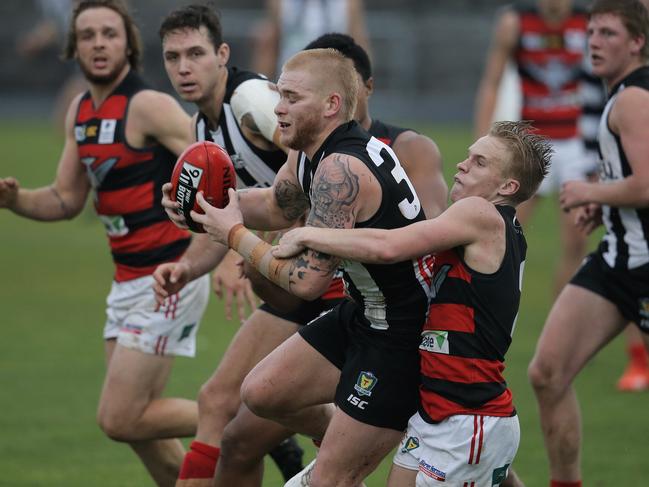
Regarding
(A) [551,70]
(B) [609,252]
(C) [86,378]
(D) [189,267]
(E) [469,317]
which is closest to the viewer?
(E) [469,317]

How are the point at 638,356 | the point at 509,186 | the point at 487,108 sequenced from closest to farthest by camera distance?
1. the point at 509,186
2. the point at 638,356
3. the point at 487,108

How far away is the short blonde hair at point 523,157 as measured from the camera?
4695 millimetres

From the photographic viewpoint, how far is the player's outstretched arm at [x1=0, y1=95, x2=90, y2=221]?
6.47 m

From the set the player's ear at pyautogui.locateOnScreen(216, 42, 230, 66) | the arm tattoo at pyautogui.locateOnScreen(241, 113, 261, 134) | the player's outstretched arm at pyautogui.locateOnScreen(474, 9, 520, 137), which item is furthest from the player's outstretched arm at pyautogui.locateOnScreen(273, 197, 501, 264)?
the player's outstretched arm at pyautogui.locateOnScreen(474, 9, 520, 137)

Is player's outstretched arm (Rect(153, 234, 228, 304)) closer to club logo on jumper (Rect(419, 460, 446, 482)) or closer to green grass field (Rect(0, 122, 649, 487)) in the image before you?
club logo on jumper (Rect(419, 460, 446, 482))

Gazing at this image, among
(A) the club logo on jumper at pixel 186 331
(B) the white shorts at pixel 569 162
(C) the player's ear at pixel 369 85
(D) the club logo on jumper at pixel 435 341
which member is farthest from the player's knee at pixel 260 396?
(B) the white shorts at pixel 569 162

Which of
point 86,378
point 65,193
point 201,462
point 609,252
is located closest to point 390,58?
point 86,378

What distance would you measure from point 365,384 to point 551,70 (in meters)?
6.00

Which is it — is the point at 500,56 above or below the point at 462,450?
above

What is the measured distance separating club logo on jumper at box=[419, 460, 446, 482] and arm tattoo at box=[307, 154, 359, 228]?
967 mm

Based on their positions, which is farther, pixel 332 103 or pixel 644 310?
pixel 644 310

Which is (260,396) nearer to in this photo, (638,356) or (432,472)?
(432,472)

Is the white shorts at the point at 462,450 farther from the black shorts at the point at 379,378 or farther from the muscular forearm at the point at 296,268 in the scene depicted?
the muscular forearm at the point at 296,268

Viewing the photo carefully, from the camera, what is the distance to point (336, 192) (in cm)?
446
